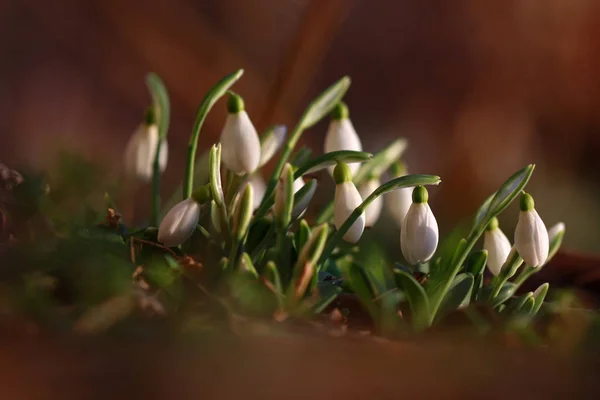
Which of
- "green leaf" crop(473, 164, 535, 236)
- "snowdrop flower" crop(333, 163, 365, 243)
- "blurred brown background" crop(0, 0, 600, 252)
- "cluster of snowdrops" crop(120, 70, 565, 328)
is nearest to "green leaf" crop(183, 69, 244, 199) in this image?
"cluster of snowdrops" crop(120, 70, 565, 328)

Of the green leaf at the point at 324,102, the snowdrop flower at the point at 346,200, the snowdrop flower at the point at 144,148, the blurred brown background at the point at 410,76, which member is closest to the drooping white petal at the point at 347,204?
the snowdrop flower at the point at 346,200

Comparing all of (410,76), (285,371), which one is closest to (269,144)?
(285,371)

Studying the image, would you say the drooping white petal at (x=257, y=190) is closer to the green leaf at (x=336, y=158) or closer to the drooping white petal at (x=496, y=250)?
the green leaf at (x=336, y=158)

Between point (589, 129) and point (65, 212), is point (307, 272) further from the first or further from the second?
point (589, 129)

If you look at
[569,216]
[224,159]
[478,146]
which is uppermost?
[224,159]

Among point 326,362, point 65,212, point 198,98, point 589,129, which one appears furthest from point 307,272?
point 589,129

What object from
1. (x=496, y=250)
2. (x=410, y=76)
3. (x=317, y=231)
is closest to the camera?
(x=317, y=231)

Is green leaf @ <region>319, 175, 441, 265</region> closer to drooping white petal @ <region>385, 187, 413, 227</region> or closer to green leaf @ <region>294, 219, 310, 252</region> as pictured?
green leaf @ <region>294, 219, 310, 252</region>

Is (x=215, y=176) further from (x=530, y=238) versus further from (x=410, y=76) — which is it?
(x=410, y=76)
